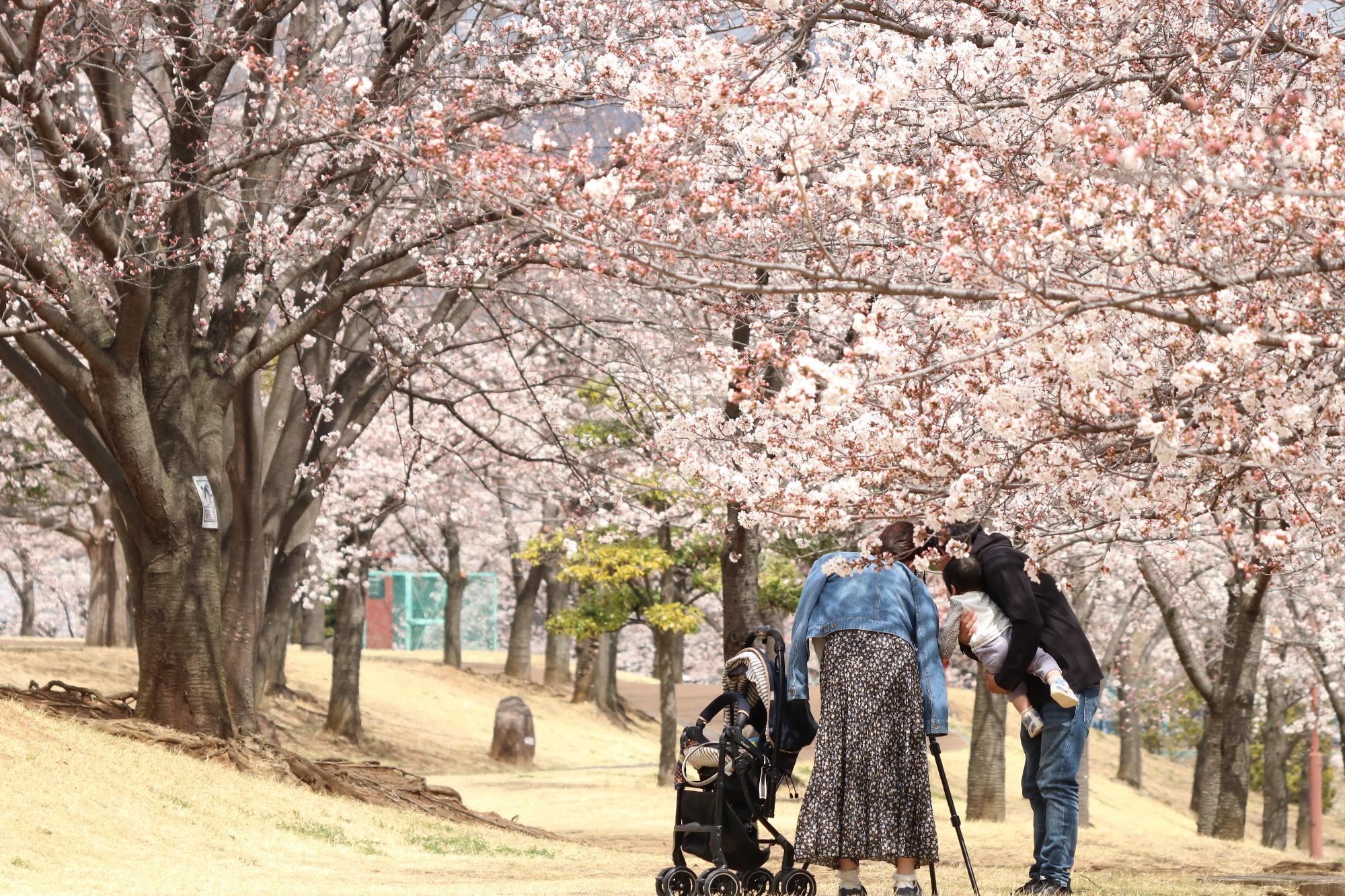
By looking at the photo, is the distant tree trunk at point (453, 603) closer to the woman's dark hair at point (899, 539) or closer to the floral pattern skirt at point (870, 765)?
the floral pattern skirt at point (870, 765)

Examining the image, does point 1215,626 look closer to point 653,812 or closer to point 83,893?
point 653,812

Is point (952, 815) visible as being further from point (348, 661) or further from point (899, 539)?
point (348, 661)

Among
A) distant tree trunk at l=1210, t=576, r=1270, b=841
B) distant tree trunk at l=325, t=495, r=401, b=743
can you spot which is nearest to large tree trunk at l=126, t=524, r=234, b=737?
distant tree trunk at l=325, t=495, r=401, b=743

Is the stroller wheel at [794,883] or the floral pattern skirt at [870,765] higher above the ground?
the floral pattern skirt at [870,765]

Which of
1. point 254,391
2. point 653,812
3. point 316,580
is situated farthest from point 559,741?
point 254,391

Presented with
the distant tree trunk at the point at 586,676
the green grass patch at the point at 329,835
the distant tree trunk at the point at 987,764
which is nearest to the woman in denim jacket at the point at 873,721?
the green grass patch at the point at 329,835

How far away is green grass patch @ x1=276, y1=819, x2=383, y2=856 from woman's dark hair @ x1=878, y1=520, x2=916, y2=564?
16.4ft

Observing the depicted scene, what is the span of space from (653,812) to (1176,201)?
12503 millimetres

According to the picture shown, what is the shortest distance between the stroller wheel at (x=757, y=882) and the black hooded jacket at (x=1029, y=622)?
4.52 feet

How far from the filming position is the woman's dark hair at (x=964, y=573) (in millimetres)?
6094

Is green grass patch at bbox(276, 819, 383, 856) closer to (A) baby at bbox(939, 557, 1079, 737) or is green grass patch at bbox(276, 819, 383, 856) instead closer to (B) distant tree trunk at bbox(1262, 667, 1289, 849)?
(A) baby at bbox(939, 557, 1079, 737)

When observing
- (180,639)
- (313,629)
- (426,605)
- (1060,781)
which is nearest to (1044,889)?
(1060,781)

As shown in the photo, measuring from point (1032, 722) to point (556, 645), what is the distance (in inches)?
1000

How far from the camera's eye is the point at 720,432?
10.2 m
